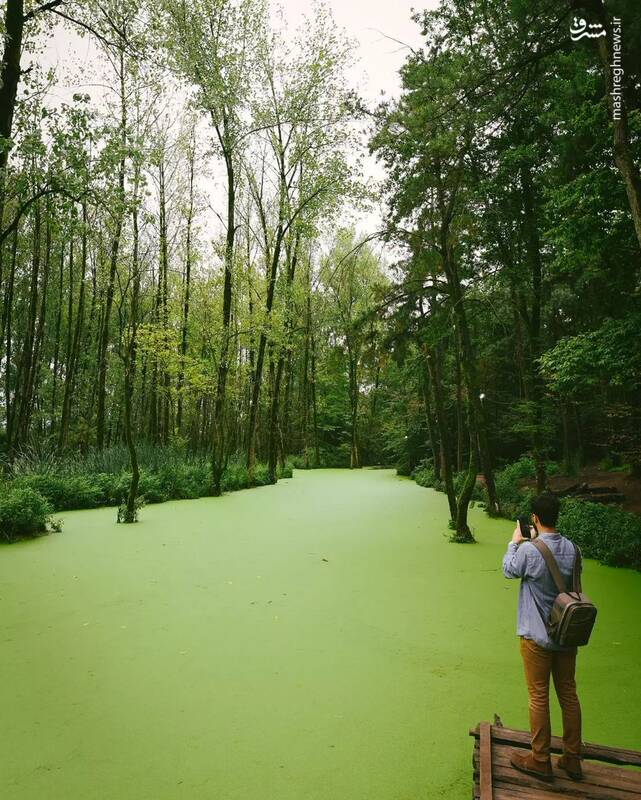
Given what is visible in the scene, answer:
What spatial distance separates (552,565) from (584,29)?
14.4 ft

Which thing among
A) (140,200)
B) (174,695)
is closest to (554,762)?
(174,695)

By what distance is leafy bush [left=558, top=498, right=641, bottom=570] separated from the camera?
5539 millimetres

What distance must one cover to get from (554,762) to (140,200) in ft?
16.8

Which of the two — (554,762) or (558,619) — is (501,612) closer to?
(554,762)

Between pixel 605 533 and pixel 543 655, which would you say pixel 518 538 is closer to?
pixel 543 655

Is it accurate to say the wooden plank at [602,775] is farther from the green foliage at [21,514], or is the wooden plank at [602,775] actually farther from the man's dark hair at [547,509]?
the green foliage at [21,514]

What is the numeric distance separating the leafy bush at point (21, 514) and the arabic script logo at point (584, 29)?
754 cm

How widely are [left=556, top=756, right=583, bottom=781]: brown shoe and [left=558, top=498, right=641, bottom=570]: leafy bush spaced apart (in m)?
4.31

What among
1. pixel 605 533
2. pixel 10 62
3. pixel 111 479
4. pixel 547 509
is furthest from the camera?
pixel 111 479

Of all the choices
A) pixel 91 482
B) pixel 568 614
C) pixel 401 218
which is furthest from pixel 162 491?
pixel 568 614

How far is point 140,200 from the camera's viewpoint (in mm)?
4785

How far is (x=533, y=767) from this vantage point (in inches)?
72.1

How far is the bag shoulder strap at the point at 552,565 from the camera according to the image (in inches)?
73.0

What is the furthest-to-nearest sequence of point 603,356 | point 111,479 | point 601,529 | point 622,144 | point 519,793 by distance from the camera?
1. point 111,479
2. point 601,529
3. point 603,356
4. point 622,144
5. point 519,793
